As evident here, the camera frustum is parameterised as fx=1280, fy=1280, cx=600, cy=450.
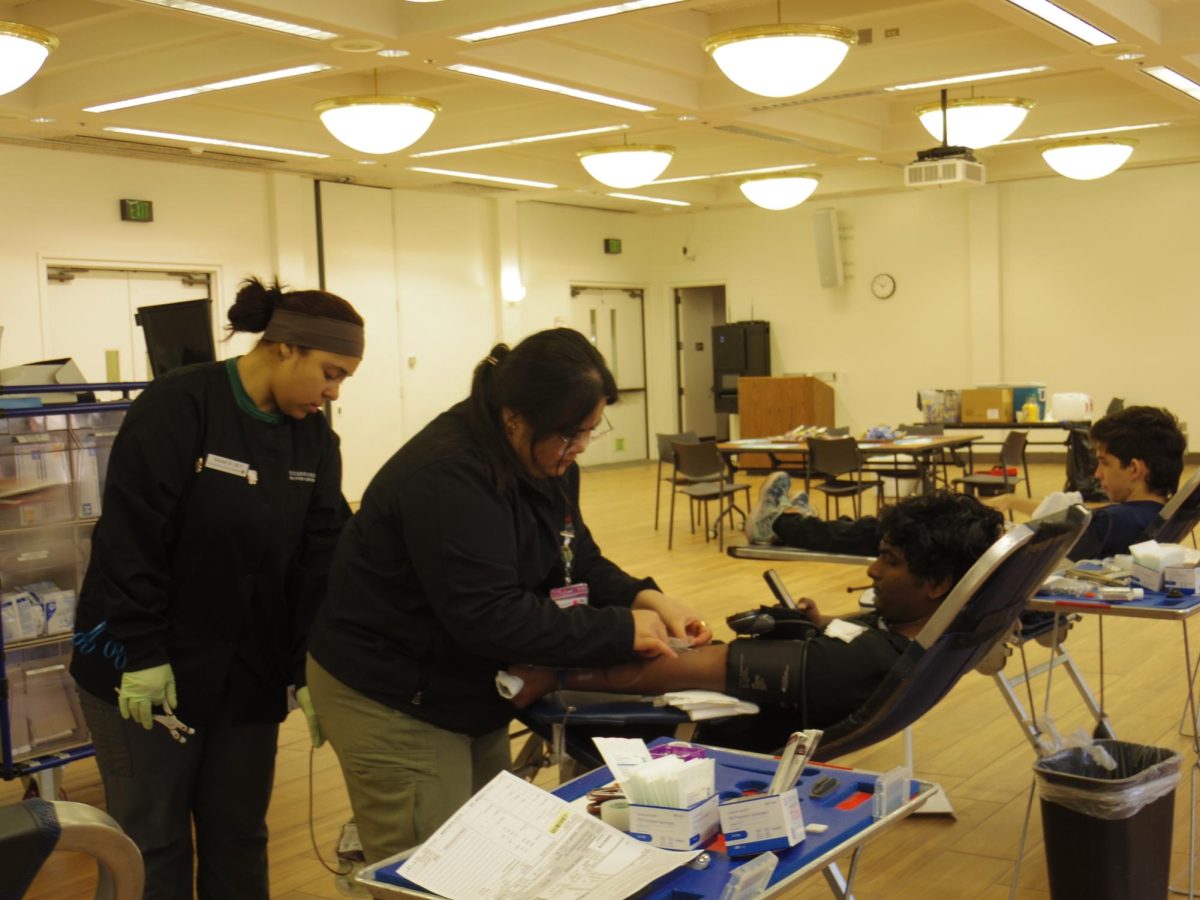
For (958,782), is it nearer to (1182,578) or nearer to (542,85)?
(1182,578)

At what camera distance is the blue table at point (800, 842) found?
1674mm

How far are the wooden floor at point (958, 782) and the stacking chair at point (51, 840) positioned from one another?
5.83 feet

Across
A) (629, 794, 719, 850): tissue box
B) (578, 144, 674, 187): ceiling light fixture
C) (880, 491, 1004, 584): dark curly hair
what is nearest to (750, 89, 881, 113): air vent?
(578, 144, 674, 187): ceiling light fixture

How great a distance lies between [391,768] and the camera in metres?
2.25

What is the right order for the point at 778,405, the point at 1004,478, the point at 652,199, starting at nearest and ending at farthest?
the point at 1004,478
the point at 778,405
the point at 652,199

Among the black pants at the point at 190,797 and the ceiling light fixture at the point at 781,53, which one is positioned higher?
the ceiling light fixture at the point at 781,53

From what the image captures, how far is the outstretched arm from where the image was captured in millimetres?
2463

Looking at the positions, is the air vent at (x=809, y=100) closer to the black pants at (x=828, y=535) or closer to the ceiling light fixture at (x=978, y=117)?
the ceiling light fixture at (x=978, y=117)

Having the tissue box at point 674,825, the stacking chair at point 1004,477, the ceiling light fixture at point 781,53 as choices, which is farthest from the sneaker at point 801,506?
the stacking chair at point 1004,477

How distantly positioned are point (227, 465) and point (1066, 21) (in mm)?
5802

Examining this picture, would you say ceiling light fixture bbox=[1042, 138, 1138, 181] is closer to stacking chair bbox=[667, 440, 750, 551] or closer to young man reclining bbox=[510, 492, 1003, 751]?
stacking chair bbox=[667, 440, 750, 551]

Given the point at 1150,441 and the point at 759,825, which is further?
the point at 1150,441

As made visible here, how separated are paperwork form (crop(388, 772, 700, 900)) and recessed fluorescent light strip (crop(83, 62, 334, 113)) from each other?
20.4 feet

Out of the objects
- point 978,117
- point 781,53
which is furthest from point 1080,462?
point 781,53
